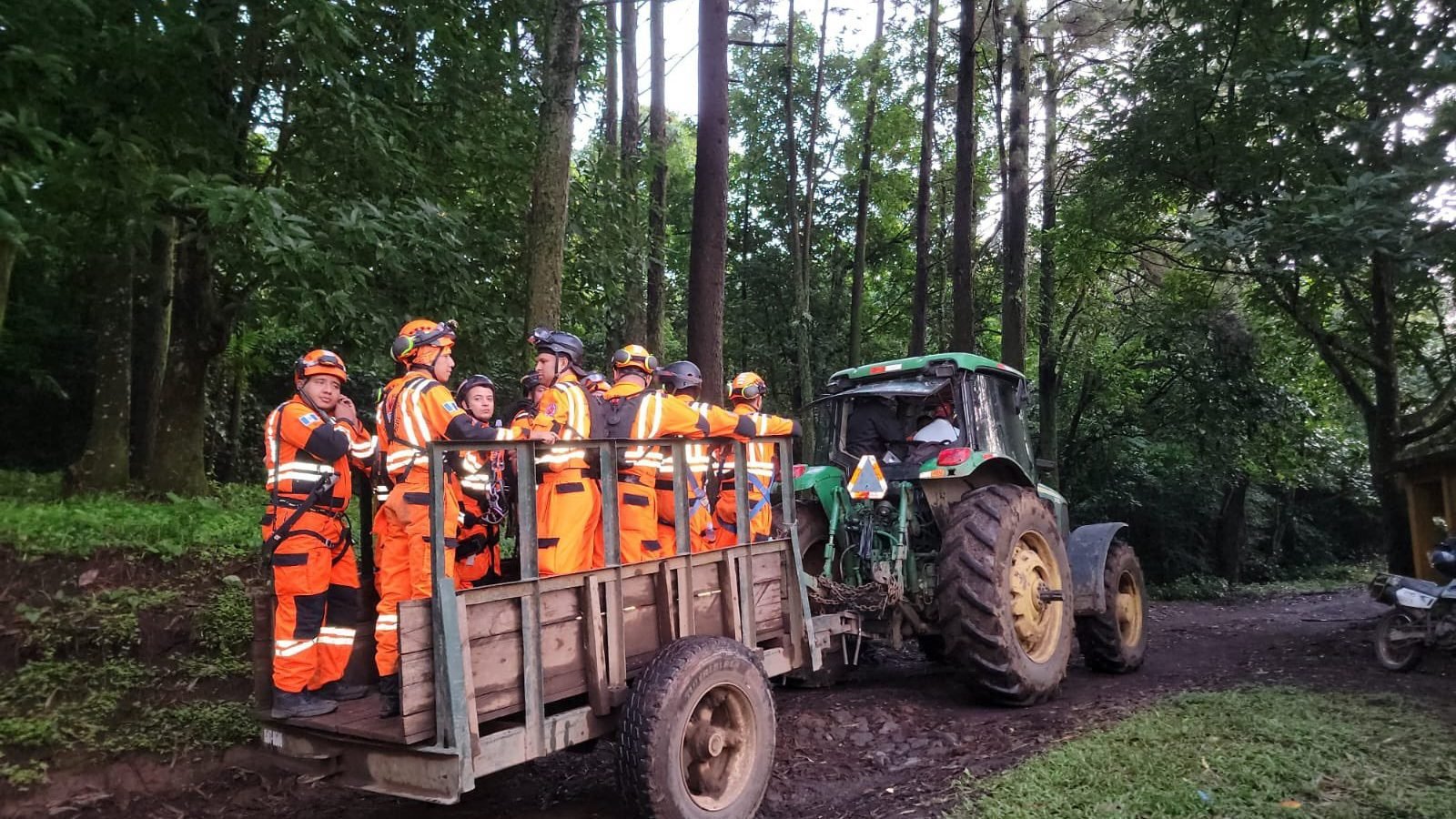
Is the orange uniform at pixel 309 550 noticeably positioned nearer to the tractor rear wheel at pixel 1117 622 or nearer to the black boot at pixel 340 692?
the black boot at pixel 340 692

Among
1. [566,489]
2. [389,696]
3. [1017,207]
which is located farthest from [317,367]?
[1017,207]

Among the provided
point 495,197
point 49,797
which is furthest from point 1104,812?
point 495,197

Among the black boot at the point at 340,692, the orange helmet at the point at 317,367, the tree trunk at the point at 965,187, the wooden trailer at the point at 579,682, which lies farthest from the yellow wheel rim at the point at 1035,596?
the tree trunk at the point at 965,187

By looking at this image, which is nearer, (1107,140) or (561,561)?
(561,561)

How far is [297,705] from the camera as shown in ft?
12.9

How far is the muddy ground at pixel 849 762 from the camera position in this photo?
4.58 m

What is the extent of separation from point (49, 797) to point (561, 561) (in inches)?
119

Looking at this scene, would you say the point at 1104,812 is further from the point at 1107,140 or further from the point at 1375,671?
the point at 1107,140

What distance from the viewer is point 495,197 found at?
888 cm

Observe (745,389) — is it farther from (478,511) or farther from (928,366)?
(478,511)

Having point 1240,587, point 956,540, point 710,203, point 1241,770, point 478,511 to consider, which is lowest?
point 1240,587

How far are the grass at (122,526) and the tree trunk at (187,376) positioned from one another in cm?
48

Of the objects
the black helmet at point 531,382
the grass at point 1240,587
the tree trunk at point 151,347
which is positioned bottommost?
the grass at point 1240,587

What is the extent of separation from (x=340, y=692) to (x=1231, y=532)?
18.2m
